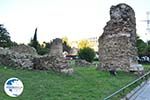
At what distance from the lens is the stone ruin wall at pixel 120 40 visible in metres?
25.7

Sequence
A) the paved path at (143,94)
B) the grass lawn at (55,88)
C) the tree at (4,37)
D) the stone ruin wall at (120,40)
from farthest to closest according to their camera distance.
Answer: the tree at (4,37), the stone ruin wall at (120,40), the paved path at (143,94), the grass lawn at (55,88)

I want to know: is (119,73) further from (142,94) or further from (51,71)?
(142,94)

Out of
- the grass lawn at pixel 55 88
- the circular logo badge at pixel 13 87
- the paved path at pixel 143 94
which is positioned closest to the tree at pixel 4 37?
the grass lawn at pixel 55 88

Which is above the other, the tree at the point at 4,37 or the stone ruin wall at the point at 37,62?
the tree at the point at 4,37

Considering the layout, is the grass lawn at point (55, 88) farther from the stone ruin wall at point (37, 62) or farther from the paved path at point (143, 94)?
the stone ruin wall at point (37, 62)

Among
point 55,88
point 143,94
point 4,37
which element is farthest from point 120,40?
point 4,37

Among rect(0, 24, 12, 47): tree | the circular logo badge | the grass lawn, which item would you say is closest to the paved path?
the grass lawn

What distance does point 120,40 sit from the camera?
25.9 m

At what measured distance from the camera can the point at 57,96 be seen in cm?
1341

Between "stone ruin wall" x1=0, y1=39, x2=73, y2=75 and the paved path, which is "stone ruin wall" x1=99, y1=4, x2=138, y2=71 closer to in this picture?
"stone ruin wall" x1=0, y1=39, x2=73, y2=75

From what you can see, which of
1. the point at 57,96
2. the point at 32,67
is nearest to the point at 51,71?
the point at 32,67

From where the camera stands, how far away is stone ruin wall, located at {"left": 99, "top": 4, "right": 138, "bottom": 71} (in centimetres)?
2566

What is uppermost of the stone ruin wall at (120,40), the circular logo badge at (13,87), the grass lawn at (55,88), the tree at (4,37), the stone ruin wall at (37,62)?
the tree at (4,37)

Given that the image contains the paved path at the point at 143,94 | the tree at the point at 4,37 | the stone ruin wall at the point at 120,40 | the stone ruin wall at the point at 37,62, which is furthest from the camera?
the tree at the point at 4,37
